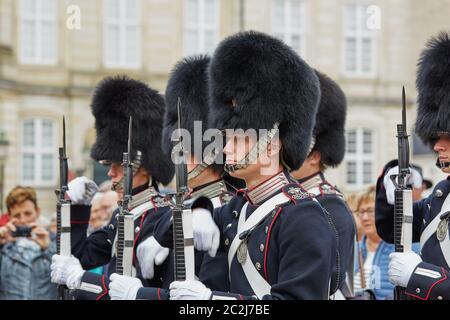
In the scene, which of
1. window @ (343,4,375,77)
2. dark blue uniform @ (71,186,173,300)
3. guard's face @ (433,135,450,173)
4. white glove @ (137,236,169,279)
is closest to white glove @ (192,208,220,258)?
dark blue uniform @ (71,186,173,300)

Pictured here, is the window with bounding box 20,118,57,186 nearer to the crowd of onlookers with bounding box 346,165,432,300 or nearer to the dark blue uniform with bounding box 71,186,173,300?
the crowd of onlookers with bounding box 346,165,432,300

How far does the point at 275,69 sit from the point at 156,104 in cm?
159

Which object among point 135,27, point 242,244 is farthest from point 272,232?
point 135,27

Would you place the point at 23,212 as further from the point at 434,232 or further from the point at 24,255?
the point at 434,232

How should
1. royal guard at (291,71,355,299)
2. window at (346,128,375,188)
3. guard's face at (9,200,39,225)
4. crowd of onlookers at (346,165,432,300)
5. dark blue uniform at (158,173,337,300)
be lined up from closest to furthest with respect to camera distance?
dark blue uniform at (158,173,337,300) < royal guard at (291,71,355,299) < crowd of onlookers at (346,165,432,300) < guard's face at (9,200,39,225) < window at (346,128,375,188)

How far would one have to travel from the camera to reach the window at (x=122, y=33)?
56.9ft

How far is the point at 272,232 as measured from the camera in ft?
9.26

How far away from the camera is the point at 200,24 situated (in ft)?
59.3

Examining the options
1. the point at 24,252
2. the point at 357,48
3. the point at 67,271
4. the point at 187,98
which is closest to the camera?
the point at 67,271

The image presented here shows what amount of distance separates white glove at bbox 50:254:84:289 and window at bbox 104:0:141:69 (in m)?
13.6

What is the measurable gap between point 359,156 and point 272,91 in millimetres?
16149

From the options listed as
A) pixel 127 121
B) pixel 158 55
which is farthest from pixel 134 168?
pixel 158 55

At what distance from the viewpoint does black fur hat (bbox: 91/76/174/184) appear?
14.3 feet

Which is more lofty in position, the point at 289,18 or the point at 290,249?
the point at 289,18
